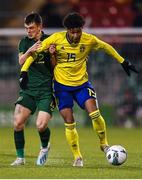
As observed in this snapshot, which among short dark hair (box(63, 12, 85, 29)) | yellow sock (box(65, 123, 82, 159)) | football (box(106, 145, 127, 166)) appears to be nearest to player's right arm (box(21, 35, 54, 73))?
short dark hair (box(63, 12, 85, 29))

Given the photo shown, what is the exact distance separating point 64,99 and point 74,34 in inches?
36.5

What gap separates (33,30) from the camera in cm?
1182

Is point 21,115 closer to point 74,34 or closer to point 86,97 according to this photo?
point 86,97

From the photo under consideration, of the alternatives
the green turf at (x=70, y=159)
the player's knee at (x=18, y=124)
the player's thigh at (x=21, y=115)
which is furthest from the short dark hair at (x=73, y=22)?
the green turf at (x=70, y=159)

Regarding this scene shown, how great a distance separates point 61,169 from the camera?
36.9 ft

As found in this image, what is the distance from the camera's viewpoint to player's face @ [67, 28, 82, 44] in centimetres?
1156

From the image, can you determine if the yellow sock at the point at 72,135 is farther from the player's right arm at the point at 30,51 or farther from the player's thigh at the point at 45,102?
the player's right arm at the point at 30,51

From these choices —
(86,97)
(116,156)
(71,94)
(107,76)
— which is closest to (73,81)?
(71,94)

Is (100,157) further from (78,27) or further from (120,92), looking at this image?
(120,92)

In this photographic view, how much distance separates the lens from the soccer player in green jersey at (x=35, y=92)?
11.8 m

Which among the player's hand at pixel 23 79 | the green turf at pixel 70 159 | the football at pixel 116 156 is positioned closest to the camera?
the green turf at pixel 70 159

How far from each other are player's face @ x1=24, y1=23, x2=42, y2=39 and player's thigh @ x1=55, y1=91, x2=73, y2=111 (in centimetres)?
87

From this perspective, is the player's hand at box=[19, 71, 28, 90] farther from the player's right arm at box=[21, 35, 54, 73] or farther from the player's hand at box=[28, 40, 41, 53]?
the player's hand at box=[28, 40, 41, 53]

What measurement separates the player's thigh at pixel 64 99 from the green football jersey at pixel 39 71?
0.66 ft
